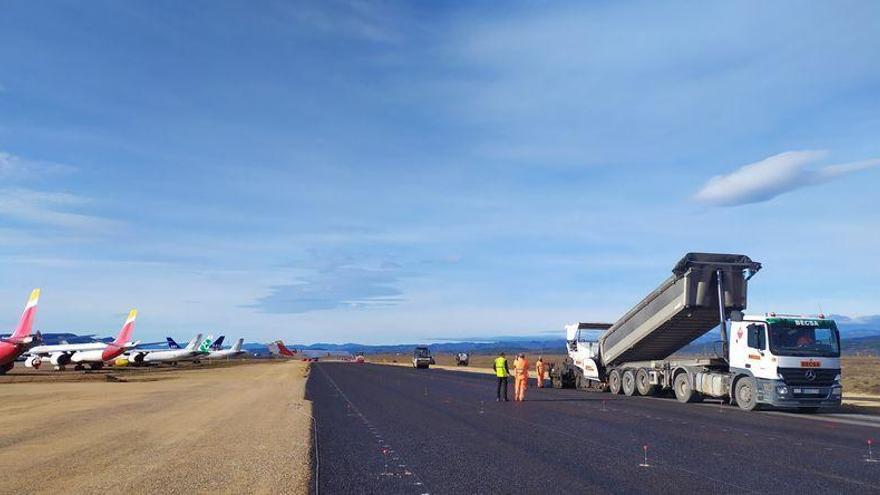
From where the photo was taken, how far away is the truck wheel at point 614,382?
97.9 feet

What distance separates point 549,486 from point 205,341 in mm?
94348

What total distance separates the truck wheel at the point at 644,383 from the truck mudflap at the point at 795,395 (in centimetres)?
609

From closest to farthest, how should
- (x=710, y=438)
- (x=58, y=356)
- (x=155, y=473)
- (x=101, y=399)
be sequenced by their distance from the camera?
(x=155, y=473) → (x=710, y=438) → (x=101, y=399) → (x=58, y=356)

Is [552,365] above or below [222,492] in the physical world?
above

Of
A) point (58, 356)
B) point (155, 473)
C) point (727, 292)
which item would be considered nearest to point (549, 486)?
point (155, 473)

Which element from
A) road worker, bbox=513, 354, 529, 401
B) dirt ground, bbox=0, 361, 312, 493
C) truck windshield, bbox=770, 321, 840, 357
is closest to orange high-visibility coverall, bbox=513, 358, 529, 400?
road worker, bbox=513, 354, 529, 401

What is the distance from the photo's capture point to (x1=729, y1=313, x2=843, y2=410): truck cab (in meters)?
21.2

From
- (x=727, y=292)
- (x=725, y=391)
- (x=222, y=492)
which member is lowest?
(x=222, y=492)

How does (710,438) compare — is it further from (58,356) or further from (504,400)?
(58,356)

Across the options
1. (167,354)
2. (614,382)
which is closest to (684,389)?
(614,382)

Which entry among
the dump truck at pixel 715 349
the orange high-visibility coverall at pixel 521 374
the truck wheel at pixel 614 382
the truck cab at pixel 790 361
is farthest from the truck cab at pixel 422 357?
the truck cab at pixel 790 361

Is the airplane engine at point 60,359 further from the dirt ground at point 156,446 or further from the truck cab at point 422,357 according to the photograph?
the dirt ground at point 156,446

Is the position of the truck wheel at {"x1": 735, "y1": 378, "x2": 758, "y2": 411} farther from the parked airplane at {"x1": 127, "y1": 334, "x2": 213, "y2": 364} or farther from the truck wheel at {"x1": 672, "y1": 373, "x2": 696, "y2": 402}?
the parked airplane at {"x1": 127, "y1": 334, "x2": 213, "y2": 364}

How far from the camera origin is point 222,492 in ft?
32.3
